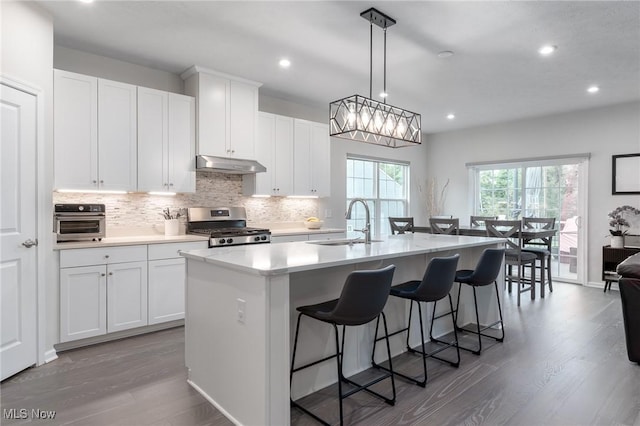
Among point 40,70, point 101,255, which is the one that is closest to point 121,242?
point 101,255

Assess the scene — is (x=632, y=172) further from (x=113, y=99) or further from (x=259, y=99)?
(x=113, y=99)

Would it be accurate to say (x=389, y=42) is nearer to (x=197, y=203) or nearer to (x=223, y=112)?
(x=223, y=112)

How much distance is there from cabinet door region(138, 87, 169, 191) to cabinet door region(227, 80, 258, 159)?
73 centimetres

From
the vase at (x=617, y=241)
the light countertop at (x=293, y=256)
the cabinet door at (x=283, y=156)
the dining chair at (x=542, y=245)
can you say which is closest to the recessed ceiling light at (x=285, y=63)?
the cabinet door at (x=283, y=156)

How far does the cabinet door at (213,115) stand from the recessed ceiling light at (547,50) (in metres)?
3.13

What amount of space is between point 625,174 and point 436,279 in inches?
177

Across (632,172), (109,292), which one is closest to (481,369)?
(109,292)

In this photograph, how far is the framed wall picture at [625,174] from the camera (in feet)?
17.2

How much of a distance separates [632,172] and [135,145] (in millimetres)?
6200

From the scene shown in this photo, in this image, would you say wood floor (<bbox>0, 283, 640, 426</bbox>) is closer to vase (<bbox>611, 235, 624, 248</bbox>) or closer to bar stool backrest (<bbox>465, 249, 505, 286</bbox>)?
bar stool backrest (<bbox>465, 249, 505, 286</bbox>)

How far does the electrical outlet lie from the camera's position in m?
2.04

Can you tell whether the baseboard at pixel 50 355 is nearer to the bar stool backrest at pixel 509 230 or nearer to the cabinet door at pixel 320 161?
the cabinet door at pixel 320 161

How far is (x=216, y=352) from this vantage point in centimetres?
230

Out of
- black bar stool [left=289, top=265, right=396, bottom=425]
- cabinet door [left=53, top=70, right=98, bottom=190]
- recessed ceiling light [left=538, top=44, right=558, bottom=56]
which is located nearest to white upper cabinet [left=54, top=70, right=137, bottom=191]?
cabinet door [left=53, top=70, right=98, bottom=190]
